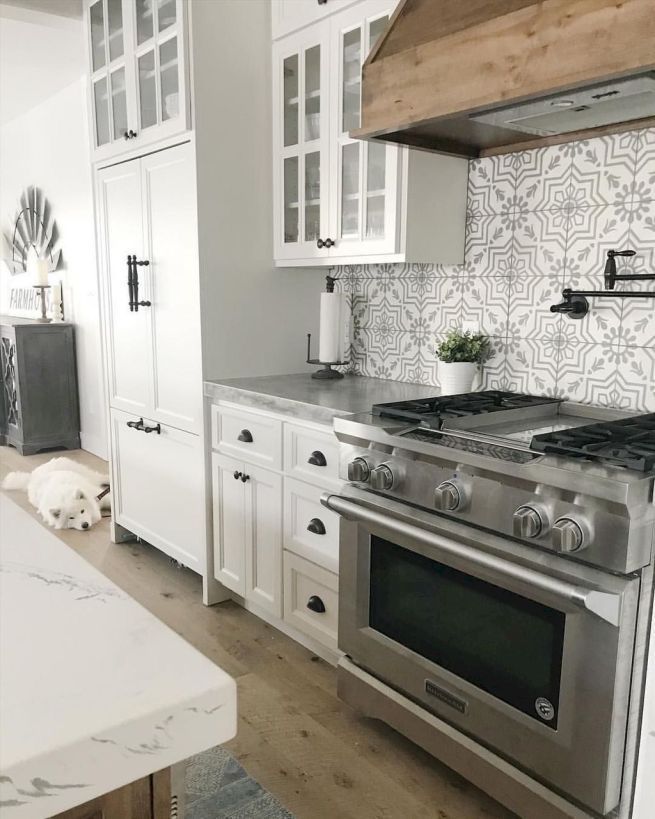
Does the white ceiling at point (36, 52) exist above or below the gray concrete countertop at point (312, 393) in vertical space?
above

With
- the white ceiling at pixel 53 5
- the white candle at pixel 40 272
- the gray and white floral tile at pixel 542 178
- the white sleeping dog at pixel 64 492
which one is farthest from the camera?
the white candle at pixel 40 272

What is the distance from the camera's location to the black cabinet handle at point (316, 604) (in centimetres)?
Answer: 235

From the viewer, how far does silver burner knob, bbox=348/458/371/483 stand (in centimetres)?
193

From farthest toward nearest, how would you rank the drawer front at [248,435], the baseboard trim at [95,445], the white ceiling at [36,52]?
the baseboard trim at [95,445] → the white ceiling at [36,52] → the drawer front at [248,435]

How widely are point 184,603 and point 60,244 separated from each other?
11.9 feet

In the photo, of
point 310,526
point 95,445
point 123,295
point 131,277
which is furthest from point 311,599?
point 95,445

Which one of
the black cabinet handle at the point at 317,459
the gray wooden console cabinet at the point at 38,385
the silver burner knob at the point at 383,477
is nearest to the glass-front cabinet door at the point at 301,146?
the black cabinet handle at the point at 317,459

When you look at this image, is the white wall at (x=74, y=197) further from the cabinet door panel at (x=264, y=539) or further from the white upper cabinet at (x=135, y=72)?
the cabinet door panel at (x=264, y=539)

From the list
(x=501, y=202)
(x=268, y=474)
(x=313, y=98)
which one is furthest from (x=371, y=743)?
(x=313, y=98)

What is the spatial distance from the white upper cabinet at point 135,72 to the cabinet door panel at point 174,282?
13cm

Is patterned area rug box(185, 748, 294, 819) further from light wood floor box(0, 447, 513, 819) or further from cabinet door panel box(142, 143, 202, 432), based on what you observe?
cabinet door panel box(142, 143, 202, 432)

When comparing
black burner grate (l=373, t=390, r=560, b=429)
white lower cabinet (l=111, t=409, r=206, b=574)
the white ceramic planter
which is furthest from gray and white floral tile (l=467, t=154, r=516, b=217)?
white lower cabinet (l=111, t=409, r=206, b=574)

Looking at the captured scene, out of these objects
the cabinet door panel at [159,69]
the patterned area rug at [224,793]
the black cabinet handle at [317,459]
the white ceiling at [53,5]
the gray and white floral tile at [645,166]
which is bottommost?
the patterned area rug at [224,793]

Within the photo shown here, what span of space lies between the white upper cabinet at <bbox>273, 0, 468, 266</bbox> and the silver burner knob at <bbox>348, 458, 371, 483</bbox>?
2.43 feet
